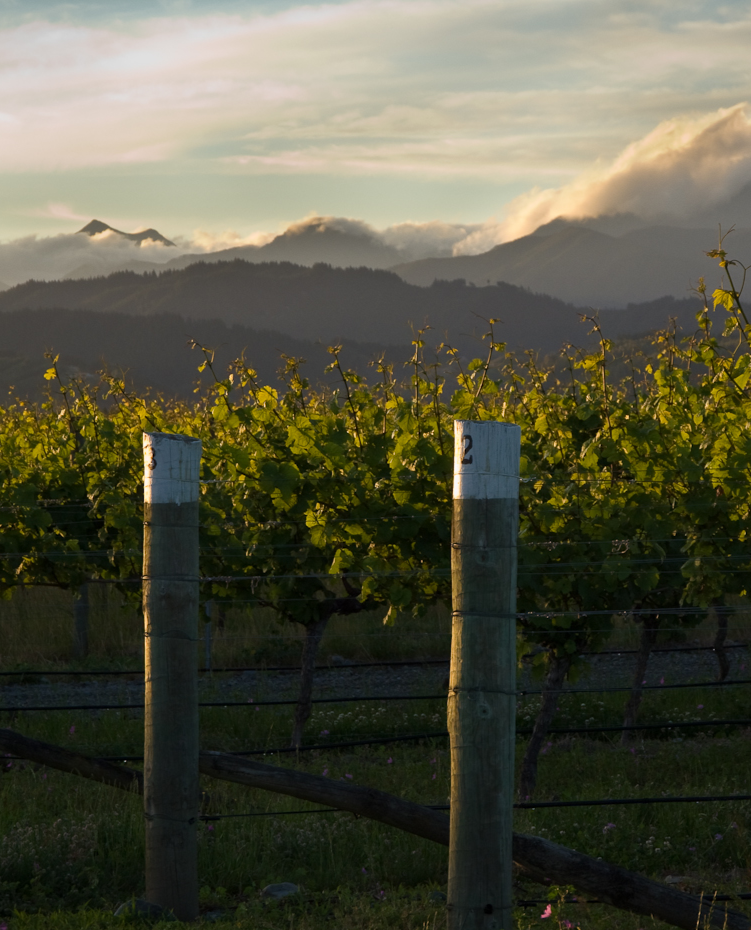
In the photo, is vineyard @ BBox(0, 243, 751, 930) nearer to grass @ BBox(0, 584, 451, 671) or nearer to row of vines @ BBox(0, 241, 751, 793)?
row of vines @ BBox(0, 241, 751, 793)

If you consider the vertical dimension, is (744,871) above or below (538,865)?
below

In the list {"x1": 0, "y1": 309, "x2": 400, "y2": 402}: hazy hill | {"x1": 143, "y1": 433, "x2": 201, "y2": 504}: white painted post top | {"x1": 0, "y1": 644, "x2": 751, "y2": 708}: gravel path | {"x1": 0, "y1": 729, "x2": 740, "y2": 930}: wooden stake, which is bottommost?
{"x1": 0, "y1": 644, "x2": 751, "y2": 708}: gravel path

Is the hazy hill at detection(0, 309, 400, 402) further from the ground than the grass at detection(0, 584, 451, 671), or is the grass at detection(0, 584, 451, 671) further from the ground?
the hazy hill at detection(0, 309, 400, 402)

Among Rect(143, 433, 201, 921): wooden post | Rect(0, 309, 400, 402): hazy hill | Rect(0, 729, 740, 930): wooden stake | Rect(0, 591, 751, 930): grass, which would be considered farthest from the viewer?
Rect(0, 309, 400, 402): hazy hill

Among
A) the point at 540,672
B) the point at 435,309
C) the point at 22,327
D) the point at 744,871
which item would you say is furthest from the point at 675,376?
the point at 435,309

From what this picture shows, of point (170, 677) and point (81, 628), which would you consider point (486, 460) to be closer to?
point (170, 677)

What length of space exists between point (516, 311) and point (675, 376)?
138 metres

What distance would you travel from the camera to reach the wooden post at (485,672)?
3.18m

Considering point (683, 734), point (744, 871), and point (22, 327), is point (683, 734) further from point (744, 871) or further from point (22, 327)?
point (22, 327)

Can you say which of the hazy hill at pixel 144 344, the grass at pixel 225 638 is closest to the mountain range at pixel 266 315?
the hazy hill at pixel 144 344

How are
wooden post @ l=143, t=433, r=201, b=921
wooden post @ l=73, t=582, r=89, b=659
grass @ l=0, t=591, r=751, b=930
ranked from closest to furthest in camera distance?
wooden post @ l=143, t=433, r=201, b=921 → grass @ l=0, t=591, r=751, b=930 → wooden post @ l=73, t=582, r=89, b=659

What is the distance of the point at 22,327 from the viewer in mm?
116812

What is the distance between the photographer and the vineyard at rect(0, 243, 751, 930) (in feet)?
16.9

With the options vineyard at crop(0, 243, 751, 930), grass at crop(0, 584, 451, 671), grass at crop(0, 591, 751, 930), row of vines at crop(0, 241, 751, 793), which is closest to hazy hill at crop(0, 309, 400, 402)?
grass at crop(0, 584, 451, 671)
